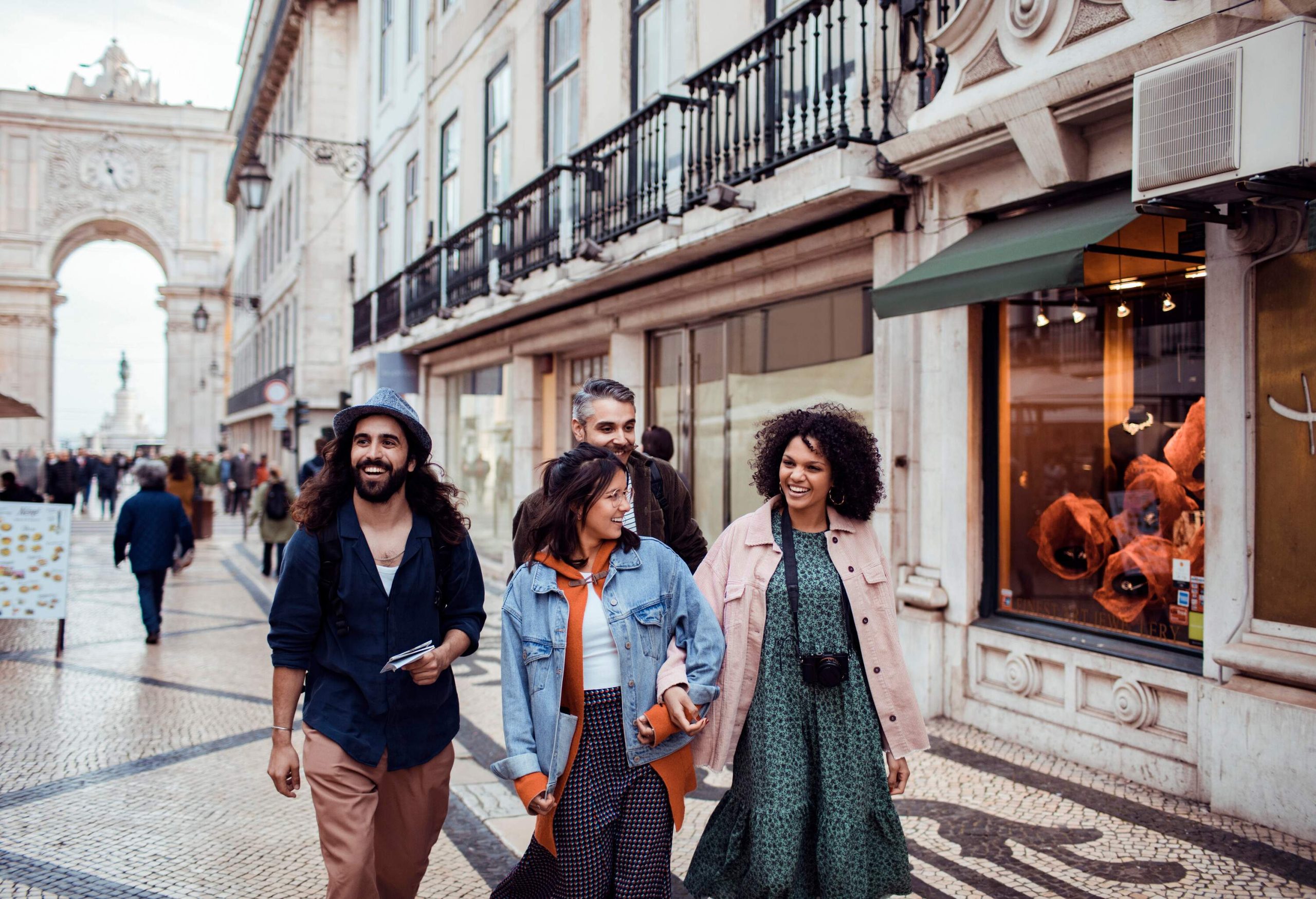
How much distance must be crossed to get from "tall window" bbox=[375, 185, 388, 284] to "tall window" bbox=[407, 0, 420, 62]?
257 centimetres

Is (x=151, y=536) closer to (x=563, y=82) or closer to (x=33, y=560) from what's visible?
(x=33, y=560)

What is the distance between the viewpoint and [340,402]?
27.0 meters

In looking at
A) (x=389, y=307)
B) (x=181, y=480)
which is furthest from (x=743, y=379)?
(x=389, y=307)

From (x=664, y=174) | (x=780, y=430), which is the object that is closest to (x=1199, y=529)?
(x=780, y=430)

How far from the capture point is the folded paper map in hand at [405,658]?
2.93m

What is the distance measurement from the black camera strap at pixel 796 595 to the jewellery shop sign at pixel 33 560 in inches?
287

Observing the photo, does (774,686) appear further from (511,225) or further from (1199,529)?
(511,225)

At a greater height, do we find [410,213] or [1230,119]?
[410,213]

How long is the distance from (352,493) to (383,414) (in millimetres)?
269

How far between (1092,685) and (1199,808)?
858 mm

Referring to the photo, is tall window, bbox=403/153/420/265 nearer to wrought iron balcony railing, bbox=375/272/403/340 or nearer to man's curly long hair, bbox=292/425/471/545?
wrought iron balcony railing, bbox=375/272/403/340

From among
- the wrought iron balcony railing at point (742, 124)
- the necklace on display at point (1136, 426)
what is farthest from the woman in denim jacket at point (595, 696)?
the wrought iron balcony railing at point (742, 124)

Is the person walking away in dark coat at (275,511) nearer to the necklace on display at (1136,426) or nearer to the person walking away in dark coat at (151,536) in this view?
the person walking away in dark coat at (151,536)

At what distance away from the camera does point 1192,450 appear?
5469mm
